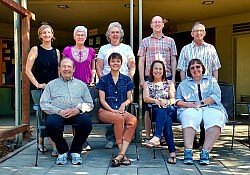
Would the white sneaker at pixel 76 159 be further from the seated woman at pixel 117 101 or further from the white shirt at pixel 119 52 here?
the white shirt at pixel 119 52

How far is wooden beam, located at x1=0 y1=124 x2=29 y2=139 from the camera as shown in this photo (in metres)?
4.30

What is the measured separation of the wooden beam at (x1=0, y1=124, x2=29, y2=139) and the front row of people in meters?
0.71

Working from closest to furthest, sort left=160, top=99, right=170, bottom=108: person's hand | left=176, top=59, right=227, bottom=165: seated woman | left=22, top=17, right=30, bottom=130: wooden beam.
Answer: left=176, top=59, right=227, bottom=165: seated woman < left=160, top=99, right=170, bottom=108: person's hand < left=22, top=17, right=30, bottom=130: wooden beam

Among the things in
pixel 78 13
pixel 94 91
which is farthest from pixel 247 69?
pixel 94 91

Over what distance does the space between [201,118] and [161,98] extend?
0.55 metres

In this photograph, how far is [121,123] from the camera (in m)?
4.02

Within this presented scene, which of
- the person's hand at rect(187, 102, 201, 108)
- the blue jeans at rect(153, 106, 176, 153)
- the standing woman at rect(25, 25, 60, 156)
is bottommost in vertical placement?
the blue jeans at rect(153, 106, 176, 153)

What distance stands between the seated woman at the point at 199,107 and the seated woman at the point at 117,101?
0.59 meters

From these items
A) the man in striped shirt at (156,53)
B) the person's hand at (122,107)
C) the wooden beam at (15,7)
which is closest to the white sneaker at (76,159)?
the person's hand at (122,107)

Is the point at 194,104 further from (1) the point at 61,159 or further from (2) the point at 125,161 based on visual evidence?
(1) the point at 61,159

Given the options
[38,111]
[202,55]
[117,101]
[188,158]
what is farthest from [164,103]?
[38,111]

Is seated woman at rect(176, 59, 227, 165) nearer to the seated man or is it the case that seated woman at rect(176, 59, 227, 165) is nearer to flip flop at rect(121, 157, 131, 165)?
flip flop at rect(121, 157, 131, 165)

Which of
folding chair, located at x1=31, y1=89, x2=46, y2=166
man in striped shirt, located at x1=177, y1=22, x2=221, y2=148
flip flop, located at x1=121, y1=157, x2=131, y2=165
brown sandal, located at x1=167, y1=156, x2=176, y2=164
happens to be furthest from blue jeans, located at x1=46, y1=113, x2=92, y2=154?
man in striped shirt, located at x1=177, y1=22, x2=221, y2=148

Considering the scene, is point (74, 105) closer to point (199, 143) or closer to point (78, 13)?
point (199, 143)
